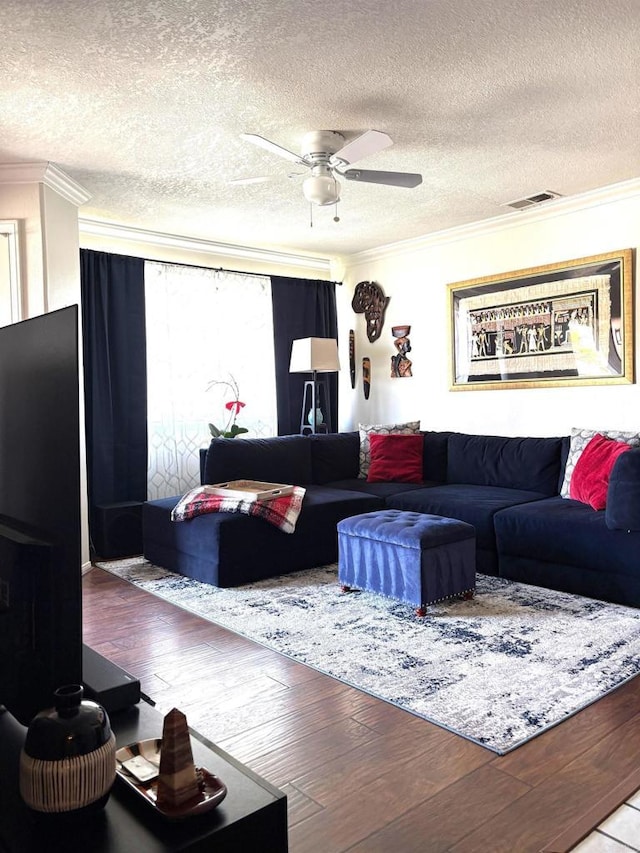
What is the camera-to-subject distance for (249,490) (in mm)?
4410

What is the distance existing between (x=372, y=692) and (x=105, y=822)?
60.7 inches

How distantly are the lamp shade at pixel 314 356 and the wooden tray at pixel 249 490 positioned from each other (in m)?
1.54

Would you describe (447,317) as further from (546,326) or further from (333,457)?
(333,457)

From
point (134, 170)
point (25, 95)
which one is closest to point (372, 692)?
point (25, 95)

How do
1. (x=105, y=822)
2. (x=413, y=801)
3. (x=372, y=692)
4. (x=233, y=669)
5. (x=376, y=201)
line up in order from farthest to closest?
(x=376, y=201), (x=233, y=669), (x=372, y=692), (x=413, y=801), (x=105, y=822)

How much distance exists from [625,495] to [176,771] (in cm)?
292

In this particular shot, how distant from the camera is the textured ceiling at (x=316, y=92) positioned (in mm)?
2463

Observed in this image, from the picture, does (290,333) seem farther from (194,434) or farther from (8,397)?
(8,397)

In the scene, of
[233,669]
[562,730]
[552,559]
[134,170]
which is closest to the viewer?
[562,730]

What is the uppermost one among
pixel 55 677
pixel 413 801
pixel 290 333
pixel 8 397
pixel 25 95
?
pixel 25 95

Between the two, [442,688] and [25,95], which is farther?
[25,95]

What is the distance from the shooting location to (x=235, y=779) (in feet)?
4.07

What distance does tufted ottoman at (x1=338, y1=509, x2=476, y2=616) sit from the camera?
11.0ft

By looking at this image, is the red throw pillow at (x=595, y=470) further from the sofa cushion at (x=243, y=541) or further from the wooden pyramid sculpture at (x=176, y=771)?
the wooden pyramid sculpture at (x=176, y=771)
